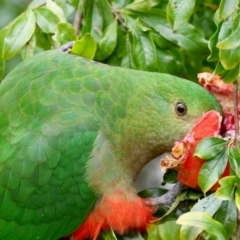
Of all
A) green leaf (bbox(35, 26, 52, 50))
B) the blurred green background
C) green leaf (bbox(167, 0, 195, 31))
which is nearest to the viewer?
green leaf (bbox(167, 0, 195, 31))

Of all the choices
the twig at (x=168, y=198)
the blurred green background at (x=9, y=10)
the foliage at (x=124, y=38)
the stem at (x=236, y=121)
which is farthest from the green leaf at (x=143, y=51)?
the blurred green background at (x=9, y=10)

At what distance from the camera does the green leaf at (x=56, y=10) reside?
174cm

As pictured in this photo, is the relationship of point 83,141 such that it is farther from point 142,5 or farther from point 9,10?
Result: point 9,10

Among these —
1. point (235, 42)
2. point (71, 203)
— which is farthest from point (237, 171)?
point (71, 203)

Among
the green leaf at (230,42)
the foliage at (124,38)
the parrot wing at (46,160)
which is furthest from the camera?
the foliage at (124,38)

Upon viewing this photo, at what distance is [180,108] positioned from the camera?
5.14 feet

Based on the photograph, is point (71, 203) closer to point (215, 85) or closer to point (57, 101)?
point (57, 101)

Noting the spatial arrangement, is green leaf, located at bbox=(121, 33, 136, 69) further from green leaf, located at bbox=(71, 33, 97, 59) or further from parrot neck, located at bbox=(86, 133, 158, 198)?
parrot neck, located at bbox=(86, 133, 158, 198)

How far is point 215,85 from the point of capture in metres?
1.55

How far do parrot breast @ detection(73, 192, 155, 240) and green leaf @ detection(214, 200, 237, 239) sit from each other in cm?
36

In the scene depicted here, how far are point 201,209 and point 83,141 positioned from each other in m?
0.40

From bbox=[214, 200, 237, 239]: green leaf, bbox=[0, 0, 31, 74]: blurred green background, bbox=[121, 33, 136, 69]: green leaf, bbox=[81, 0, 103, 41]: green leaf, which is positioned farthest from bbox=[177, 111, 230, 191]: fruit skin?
bbox=[0, 0, 31, 74]: blurred green background

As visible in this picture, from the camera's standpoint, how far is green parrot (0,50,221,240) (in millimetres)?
1537

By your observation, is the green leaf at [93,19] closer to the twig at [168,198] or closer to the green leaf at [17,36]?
the green leaf at [17,36]
